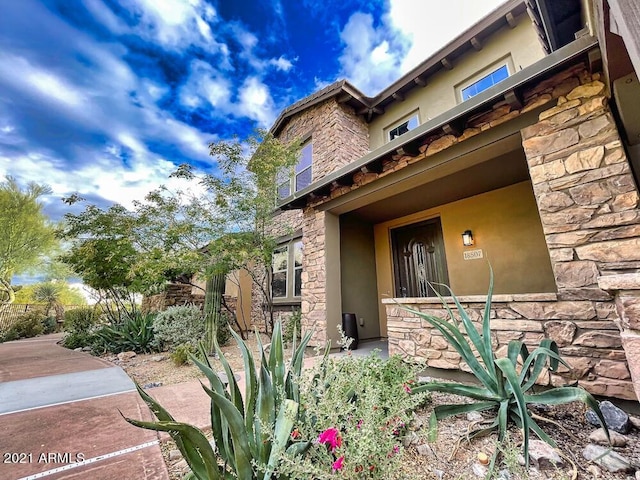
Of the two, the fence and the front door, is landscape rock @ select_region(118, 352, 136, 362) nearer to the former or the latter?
the front door

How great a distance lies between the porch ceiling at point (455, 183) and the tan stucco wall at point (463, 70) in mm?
2422

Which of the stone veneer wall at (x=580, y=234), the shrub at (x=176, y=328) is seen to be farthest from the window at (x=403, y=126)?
the shrub at (x=176, y=328)

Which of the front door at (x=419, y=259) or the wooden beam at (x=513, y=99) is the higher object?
the wooden beam at (x=513, y=99)

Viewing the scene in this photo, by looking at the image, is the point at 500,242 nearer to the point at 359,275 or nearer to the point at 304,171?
the point at 359,275

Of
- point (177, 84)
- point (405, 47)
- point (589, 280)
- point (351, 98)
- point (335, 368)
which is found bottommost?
point (335, 368)

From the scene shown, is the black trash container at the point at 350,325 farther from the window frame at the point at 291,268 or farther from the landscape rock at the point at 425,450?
the landscape rock at the point at 425,450

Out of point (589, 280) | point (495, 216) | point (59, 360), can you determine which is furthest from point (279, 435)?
point (59, 360)

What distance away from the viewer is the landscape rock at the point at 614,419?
5.28 ft

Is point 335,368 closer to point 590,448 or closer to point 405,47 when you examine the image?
point 590,448

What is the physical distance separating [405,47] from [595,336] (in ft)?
26.0

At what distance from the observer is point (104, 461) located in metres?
1.49

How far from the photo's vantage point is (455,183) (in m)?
4.24

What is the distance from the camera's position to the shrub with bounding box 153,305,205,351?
16.4ft

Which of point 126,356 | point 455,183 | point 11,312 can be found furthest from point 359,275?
point 11,312
